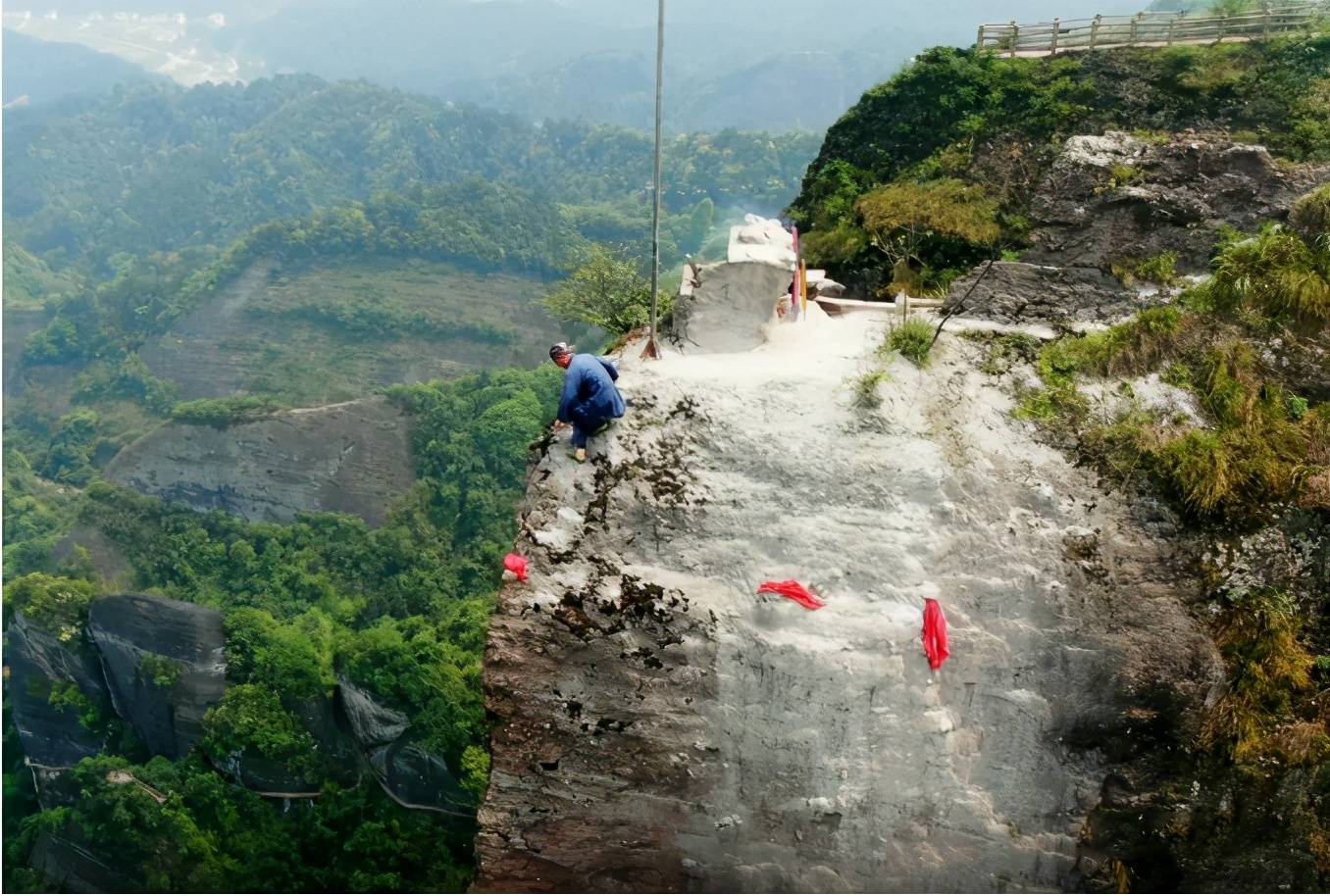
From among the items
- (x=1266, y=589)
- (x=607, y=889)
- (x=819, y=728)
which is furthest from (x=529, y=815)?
(x=1266, y=589)

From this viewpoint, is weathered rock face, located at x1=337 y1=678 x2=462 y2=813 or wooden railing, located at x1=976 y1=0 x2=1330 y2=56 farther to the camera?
weathered rock face, located at x1=337 y1=678 x2=462 y2=813

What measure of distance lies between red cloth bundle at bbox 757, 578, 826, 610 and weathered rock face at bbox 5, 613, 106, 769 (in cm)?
5507

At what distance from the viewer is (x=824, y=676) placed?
28.8ft

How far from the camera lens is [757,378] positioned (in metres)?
10.1

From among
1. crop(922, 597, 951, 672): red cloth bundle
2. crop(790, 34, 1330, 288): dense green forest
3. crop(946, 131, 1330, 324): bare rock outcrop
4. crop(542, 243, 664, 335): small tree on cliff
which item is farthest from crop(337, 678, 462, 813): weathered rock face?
crop(922, 597, 951, 672): red cloth bundle

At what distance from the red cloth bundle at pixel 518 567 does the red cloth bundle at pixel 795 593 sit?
1987 mm

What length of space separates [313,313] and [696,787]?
107840 mm

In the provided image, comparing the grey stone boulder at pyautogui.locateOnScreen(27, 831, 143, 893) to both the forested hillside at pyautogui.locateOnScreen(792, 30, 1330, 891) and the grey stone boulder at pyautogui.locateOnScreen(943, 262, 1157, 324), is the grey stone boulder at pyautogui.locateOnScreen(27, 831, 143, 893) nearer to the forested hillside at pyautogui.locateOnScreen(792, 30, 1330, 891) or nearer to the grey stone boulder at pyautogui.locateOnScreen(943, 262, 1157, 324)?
the forested hillside at pyautogui.locateOnScreen(792, 30, 1330, 891)

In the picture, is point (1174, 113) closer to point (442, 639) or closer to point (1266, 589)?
point (1266, 589)

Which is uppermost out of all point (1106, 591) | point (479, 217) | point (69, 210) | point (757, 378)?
point (757, 378)

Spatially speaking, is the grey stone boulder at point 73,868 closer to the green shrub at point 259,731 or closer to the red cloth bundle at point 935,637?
the green shrub at point 259,731

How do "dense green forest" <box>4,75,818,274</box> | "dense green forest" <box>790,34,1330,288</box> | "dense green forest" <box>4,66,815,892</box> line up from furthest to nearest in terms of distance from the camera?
"dense green forest" <box>4,75,818,274</box> → "dense green forest" <box>4,66,815,892</box> → "dense green forest" <box>790,34,1330,288</box>

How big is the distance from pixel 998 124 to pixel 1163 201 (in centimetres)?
713

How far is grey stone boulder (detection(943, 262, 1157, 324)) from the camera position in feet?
36.6
